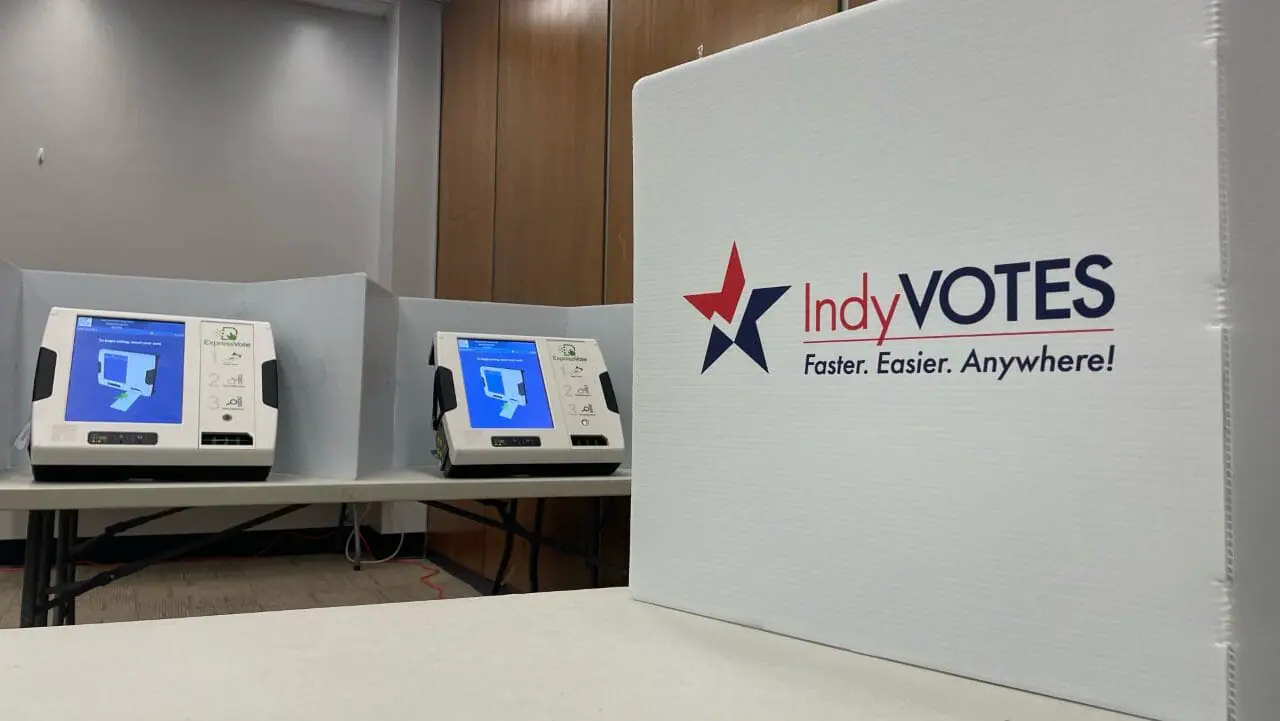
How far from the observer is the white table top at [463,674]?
1.54 ft

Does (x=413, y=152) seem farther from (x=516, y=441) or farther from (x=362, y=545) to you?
(x=516, y=441)

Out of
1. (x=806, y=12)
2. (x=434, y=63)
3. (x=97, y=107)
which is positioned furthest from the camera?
(x=434, y=63)

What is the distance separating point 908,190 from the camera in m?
0.56

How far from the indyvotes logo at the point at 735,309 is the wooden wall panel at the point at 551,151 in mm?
2586

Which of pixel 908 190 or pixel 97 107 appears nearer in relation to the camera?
pixel 908 190

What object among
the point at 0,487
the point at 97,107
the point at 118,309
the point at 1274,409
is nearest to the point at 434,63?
the point at 97,107

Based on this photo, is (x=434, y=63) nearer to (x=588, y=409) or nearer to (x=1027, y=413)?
(x=588, y=409)

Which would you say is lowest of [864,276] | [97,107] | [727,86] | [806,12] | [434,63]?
[864,276]

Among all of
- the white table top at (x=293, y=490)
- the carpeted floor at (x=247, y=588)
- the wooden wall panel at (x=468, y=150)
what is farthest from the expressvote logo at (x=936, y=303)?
the wooden wall panel at (x=468, y=150)

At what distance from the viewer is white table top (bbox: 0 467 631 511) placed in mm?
1833

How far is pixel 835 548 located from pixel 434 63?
5125 millimetres

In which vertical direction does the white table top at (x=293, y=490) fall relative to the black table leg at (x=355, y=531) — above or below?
above

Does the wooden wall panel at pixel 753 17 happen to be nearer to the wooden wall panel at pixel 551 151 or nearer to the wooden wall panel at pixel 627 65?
the wooden wall panel at pixel 627 65

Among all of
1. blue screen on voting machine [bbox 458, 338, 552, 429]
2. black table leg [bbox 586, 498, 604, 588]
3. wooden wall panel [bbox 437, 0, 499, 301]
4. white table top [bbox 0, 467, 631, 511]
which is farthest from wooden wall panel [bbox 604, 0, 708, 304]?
wooden wall panel [bbox 437, 0, 499, 301]
